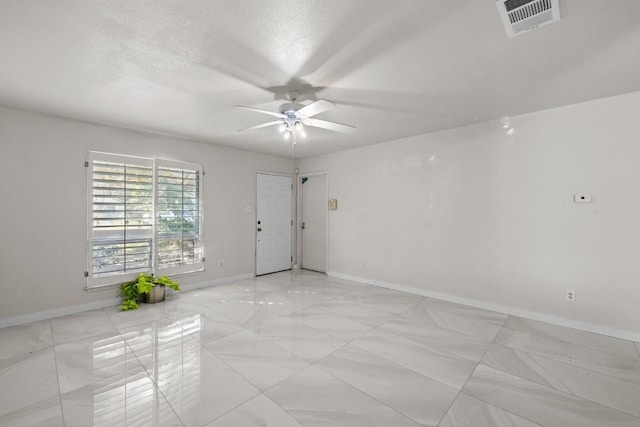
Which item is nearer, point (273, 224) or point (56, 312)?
point (56, 312)

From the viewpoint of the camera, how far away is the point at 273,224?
19.4 ft

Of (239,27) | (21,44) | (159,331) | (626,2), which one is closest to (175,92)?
(21,44)

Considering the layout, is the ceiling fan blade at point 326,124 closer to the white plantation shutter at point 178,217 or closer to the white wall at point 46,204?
the white plantation shutter at point 178,217

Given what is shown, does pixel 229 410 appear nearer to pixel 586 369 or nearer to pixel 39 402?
pixel 39 402

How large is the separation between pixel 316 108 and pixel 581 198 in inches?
124

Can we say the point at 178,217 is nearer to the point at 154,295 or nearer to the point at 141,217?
the point at 141,217

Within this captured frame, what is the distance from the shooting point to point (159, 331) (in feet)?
10.1

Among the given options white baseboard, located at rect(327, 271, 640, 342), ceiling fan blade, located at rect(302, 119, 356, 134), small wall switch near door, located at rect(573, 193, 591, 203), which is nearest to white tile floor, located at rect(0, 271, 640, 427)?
white baseboard, located at rect(327, 271, 640, 342)

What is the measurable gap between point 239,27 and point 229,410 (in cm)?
258

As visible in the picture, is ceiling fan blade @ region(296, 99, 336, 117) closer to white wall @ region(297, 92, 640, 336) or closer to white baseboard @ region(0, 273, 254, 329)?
white wall @ region(297, 92, 640, 336)

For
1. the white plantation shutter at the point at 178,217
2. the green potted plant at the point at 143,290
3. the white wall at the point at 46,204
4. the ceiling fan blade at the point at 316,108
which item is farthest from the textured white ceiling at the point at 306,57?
the green potted plant at the point at 143,290

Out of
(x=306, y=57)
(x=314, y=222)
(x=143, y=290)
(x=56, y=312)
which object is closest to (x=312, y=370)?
(x=306, y=57)

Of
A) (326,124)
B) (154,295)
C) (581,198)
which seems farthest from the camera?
(154,295)

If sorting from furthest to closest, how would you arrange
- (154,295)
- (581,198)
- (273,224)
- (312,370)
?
(273,224), (154,295), (581,198), (312,370)
